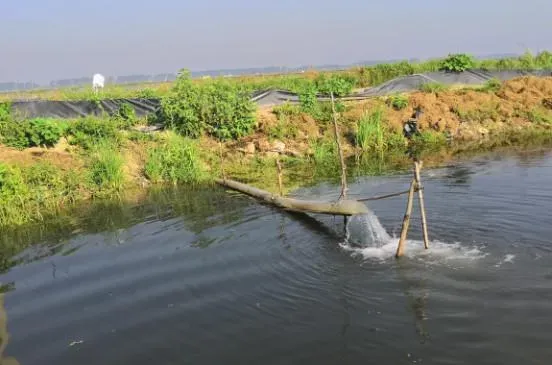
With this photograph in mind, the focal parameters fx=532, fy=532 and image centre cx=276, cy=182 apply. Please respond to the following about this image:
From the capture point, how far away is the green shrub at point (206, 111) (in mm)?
20203

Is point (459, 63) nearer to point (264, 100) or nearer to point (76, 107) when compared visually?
point (264, 100)

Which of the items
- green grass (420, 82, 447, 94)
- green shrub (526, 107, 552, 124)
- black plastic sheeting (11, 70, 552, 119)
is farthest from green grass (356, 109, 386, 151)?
green shrub (526, 107, 552, 124)

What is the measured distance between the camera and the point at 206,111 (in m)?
20.2

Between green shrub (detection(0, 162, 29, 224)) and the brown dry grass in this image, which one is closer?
green shrub (detection(0, 162, 29, 224))

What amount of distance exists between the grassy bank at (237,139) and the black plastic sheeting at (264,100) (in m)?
0.83

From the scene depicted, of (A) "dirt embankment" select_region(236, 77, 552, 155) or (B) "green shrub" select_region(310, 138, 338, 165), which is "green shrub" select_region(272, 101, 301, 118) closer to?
(A) "dirt embankment" select_region(236, 77, 552, 155)

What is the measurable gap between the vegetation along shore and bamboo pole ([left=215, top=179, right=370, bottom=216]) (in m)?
0.80

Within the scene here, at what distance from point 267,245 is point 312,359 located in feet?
13.8

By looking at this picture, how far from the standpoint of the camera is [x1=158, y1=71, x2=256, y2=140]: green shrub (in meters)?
20.2

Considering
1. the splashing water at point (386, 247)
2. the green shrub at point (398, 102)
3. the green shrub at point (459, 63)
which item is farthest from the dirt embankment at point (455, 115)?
the splashing water at point (386, 247)

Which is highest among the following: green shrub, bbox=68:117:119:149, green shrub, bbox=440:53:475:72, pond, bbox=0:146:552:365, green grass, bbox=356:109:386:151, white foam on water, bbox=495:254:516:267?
green shrub, bbox=440:53:475:72

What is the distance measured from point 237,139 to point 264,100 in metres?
3.67

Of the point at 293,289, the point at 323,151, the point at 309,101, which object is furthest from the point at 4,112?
the point at 293,289

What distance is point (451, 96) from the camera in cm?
2428
